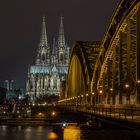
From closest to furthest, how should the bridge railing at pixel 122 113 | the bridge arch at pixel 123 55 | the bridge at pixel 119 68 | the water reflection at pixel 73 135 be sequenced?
the bridge railing at pixel 122 113
the bridge at pixel 119 68
the bridge arch at pixel 123 55
the water reflection at pixel 73 135

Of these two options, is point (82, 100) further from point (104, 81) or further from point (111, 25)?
point (111, 25)

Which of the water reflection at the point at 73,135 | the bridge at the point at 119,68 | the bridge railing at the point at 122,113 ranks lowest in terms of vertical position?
the water reflection at the point at 73,135

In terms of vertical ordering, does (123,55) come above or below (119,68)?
above

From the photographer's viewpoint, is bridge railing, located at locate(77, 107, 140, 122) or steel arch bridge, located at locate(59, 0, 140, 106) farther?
steel arch bridge, located at locate(59, 0, 140, 106)

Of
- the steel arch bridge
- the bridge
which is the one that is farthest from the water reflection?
the steel arch bridge

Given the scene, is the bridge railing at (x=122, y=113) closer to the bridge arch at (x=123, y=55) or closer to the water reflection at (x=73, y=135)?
the bridge arch at (x=123, y=55)

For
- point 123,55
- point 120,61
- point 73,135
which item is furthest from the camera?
point 123,55

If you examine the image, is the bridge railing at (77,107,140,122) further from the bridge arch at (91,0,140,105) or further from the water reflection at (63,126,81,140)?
the water reflection at (63,126,81,140)

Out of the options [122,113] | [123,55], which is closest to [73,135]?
[123,55]

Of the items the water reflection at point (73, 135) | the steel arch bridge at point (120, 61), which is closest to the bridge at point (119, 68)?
the steel arch bridge at point (120, 61)

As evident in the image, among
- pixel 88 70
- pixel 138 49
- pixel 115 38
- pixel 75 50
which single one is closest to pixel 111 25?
pixel 115 38

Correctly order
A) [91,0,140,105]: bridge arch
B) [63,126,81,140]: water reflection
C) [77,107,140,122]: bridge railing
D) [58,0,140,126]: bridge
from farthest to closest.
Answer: [63,126,81,140]: water reflection
[91,0,140,105]: bridge arch
[58,0,140,126]: bridge
[77,107,140,122]: bridge railing

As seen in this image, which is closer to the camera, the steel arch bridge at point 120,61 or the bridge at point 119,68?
the bridge at point 119,68

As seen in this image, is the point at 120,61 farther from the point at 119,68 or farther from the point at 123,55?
the point at 123,55
